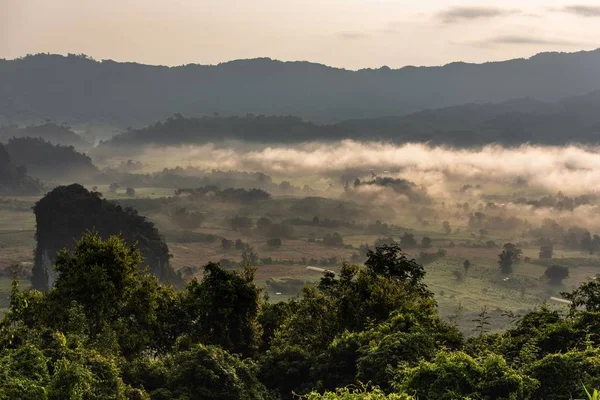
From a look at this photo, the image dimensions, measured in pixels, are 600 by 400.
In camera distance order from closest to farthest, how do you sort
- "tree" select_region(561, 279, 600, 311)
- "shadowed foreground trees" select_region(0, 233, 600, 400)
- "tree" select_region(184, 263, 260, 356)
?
1. "shadowed foreground trees" select_region(0, 233, 600, 400)
2. "tree" select_region(561, 279, 600, 311)
3. "tree" select_region(184, 263, 260, 356)

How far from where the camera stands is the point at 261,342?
6406cm

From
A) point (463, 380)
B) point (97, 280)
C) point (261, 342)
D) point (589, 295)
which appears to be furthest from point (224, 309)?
point (589, 295)

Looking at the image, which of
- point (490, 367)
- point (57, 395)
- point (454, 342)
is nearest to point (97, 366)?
point (57, 395)

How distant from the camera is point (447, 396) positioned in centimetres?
3241

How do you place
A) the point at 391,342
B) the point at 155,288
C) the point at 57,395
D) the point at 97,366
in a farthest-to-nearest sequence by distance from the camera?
1. the point at 155,288
2. the point at 391,342
3. the point at 97,366
4. the point at 57,395

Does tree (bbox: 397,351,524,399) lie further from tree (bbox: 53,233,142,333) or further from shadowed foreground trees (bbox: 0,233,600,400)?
tree (bbox: 53,233,142,333)

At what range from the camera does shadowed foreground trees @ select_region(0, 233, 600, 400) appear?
33781 mm

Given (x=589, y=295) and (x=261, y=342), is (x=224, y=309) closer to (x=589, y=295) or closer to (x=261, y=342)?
(x=261, y=342)

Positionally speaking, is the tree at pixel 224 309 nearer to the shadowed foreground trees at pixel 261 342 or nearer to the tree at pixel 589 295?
the shadowed foreground trees at pixel 261 342

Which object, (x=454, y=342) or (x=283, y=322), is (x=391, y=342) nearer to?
(x=454, y=342)

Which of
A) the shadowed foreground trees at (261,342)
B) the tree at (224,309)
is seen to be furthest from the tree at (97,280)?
the tree at (224,309)

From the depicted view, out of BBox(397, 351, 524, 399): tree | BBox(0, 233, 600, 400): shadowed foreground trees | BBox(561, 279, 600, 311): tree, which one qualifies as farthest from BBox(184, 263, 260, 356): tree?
BBox(397, 351, 524, 399): tree

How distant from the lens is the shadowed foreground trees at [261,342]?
111ft

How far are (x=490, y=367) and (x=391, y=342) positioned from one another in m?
9.55
